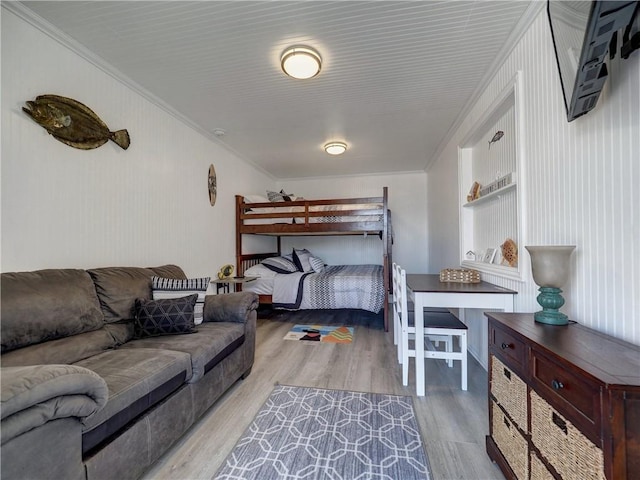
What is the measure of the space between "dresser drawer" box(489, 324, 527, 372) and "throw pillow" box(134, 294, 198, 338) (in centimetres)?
184

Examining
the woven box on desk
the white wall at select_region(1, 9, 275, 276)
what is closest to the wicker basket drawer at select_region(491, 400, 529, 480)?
the woven box on desk

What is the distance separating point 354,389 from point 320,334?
125cm

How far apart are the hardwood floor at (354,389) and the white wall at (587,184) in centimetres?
→ 82

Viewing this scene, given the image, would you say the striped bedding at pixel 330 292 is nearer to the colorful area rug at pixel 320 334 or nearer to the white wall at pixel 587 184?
the colorful area rug at pixel 320 334

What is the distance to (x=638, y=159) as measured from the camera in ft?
3.19

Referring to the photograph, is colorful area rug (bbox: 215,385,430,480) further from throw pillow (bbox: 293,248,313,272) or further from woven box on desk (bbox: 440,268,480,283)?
throw pillow (bbox: 293,248,313,272)

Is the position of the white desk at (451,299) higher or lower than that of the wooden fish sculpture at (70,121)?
lower

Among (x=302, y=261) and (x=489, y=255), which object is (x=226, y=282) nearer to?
(x=302, y=261)

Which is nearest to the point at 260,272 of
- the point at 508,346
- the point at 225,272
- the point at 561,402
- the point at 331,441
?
the point at 225,272

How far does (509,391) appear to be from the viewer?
1.18 meters

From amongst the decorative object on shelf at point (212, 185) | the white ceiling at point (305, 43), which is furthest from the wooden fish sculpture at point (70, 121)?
the decorative object on shelf at point (212, 185)

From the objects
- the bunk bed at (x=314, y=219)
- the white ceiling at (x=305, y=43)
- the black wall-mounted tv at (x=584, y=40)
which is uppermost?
the white ceiling at (x=305, y=43)

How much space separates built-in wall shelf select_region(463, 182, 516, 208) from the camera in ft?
6.32

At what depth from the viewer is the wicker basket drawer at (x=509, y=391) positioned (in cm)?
108
